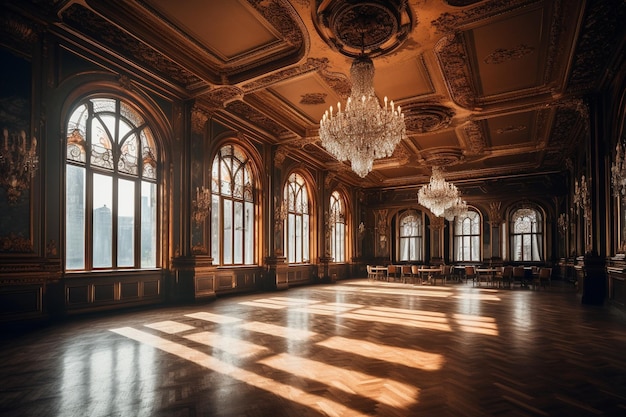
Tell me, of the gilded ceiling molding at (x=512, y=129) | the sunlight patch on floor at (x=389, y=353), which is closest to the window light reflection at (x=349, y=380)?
the sunlight patch on floor at (x=389, y=353)

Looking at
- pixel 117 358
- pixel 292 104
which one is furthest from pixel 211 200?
pixel 117 358

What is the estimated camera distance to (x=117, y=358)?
3793 millimetres

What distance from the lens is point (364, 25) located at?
5590 millimetres

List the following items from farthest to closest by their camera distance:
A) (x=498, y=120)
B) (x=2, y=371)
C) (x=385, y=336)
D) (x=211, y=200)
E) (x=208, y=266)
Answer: (x=498, y=120) < (x=211, y=200) < (x=208, y=266) < (x=385, y=336) < (x=2, y=371)

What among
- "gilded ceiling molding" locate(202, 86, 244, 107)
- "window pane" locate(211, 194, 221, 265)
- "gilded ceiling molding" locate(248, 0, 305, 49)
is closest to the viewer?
"gilded ceiling molding" locate(248, 0, 305, 49)

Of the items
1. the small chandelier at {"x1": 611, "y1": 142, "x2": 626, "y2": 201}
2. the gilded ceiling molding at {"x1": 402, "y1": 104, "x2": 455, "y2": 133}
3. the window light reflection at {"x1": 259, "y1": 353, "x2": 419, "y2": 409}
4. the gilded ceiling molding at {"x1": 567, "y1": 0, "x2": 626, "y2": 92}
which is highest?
the gilded ceiling molding at {"x1": 567, "y1": 0, "x2": 626, "y2": 92}

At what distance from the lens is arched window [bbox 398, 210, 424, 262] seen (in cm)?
1833

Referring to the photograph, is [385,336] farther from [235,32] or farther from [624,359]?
[235,32]

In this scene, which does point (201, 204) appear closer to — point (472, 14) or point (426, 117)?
point (426, 117)

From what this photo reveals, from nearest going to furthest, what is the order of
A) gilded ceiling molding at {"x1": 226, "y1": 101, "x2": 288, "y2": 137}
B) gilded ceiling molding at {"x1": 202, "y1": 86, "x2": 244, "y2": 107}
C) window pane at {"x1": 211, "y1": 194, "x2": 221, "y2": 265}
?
gilded ceiling molding at {"x1": 202, "y1": 86, "x2": 244, "y2": 107} → gilded ceiling molding at {"x1": 226, "y1": 101, "x2": 288, "y2": 137} → window pane at {"x1": 211, "y1": 194, "x2": 221, "y2": 265}

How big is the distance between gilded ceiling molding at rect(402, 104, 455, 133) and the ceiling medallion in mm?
2857

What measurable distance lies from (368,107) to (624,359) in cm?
450

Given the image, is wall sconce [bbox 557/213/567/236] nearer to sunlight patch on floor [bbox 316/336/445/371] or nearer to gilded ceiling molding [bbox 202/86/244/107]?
gilded ceiling molding [bbox 202/86/244/107]

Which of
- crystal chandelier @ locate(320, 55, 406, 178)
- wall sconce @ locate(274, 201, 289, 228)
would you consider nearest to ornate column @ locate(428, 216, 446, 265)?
wall sconce @ locate(274, 201, 289, 228)
